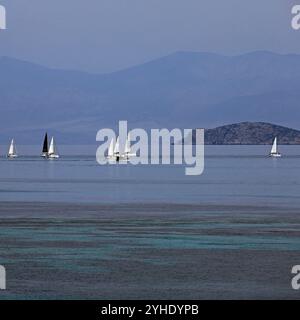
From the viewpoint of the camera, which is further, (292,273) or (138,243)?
(138,243)

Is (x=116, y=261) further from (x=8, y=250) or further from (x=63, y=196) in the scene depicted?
(x=63, y=196)

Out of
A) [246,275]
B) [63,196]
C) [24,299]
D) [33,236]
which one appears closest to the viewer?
[24,299]

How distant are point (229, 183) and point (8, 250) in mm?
63597

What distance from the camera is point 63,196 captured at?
81250 millimetres

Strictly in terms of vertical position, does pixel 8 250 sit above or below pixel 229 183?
below

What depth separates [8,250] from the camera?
141ft

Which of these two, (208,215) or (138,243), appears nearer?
(138,243)
